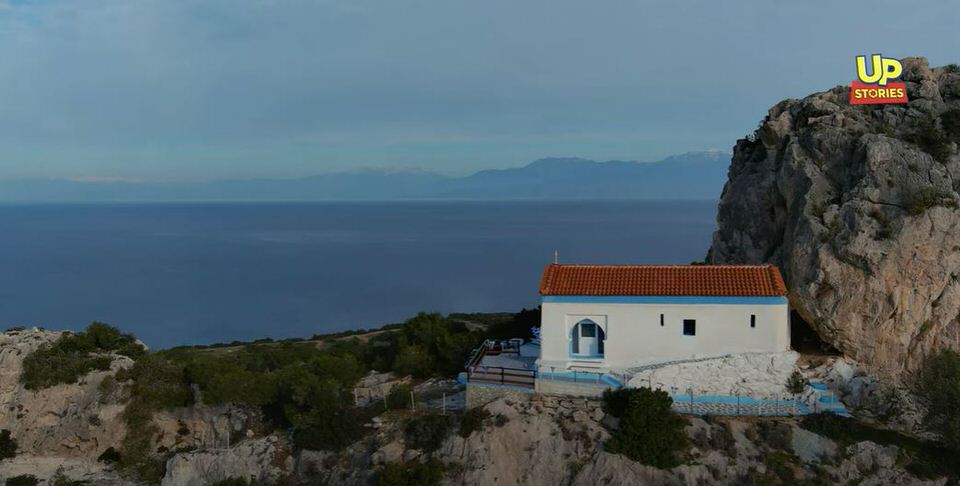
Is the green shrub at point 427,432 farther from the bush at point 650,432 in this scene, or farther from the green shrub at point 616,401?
the bush at point 650,432

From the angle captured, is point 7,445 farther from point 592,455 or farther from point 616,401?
point 616,401

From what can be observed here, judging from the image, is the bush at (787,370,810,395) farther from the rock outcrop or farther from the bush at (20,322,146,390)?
the bush at (20,322,146,390)

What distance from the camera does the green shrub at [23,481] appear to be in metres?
23.8

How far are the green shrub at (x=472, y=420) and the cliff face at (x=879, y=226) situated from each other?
12.2 meters

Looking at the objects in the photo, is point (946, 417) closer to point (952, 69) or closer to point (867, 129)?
point (867, 129)

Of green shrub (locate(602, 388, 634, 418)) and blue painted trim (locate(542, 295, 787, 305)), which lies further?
blue painted trim (locate(542, 295, 787, 305))

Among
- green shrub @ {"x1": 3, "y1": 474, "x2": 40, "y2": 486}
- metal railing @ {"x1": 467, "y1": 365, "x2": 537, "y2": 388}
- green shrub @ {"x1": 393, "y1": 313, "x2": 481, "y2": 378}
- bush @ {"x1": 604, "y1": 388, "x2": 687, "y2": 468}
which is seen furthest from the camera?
green shrub @ {"x1": 393, "y1": 313, "x2": 481, "y2": 378}

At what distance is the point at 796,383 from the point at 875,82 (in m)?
14.4

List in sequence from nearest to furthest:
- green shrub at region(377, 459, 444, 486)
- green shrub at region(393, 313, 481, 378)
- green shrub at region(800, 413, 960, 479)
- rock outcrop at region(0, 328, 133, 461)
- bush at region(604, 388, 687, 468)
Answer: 1. green shrub at region(800, 413, 960, 479)
2. green shrub at region(377, 459, 444, 486)
3. bush at region(604, 388, 687, 468)
4. rock outcrop at region(0, 328, 133, 461)
5. green shrub at region(393, 313, 481, 378)

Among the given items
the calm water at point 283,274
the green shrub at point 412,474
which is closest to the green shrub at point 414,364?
the green shrub at point 412,474

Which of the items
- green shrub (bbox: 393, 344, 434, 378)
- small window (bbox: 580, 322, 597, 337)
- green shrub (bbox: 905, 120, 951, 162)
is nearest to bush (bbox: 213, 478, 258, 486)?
green shrub (bbox: 393, 344, 434, 378)

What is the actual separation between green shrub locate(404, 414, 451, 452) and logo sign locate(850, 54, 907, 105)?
2122cm

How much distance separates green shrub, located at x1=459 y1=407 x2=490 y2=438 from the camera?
21.7 metres

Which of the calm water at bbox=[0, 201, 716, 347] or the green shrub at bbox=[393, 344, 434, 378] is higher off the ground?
the green shrub at bbox=[393, 344, 434, 378]
